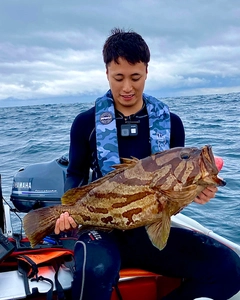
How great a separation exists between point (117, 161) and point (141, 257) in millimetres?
804

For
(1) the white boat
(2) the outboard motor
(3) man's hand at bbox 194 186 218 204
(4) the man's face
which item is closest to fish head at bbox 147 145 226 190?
(3) man's hand at bbox 194 186 218 204

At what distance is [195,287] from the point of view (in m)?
3.32

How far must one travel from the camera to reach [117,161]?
341cm

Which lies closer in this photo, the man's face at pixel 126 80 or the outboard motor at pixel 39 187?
the man's face at pixel 126 80

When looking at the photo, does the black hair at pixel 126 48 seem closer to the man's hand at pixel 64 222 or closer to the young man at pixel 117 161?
the young man at pixel 117 161

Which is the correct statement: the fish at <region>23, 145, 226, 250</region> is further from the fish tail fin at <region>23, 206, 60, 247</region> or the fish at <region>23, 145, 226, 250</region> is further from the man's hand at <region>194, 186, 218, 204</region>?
the man's hand at <region>194, 186, 218, 204</region>

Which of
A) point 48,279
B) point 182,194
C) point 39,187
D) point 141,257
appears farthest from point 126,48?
point 39,187

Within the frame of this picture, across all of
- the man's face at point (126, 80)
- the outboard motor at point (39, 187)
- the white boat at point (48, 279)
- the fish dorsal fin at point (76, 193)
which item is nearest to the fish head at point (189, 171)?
the fish dorsal fin at point (76, 193)

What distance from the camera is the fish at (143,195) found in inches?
110

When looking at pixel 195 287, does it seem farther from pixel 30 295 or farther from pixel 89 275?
pixel 30 295

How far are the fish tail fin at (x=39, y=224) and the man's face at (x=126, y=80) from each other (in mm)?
1123

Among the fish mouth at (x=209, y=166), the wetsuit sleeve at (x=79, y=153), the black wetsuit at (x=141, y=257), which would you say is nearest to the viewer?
the fish mouth at (x=209, y=166)

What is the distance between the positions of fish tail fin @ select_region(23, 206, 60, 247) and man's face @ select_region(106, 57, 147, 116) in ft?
3.69

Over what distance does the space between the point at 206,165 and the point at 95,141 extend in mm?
1151
